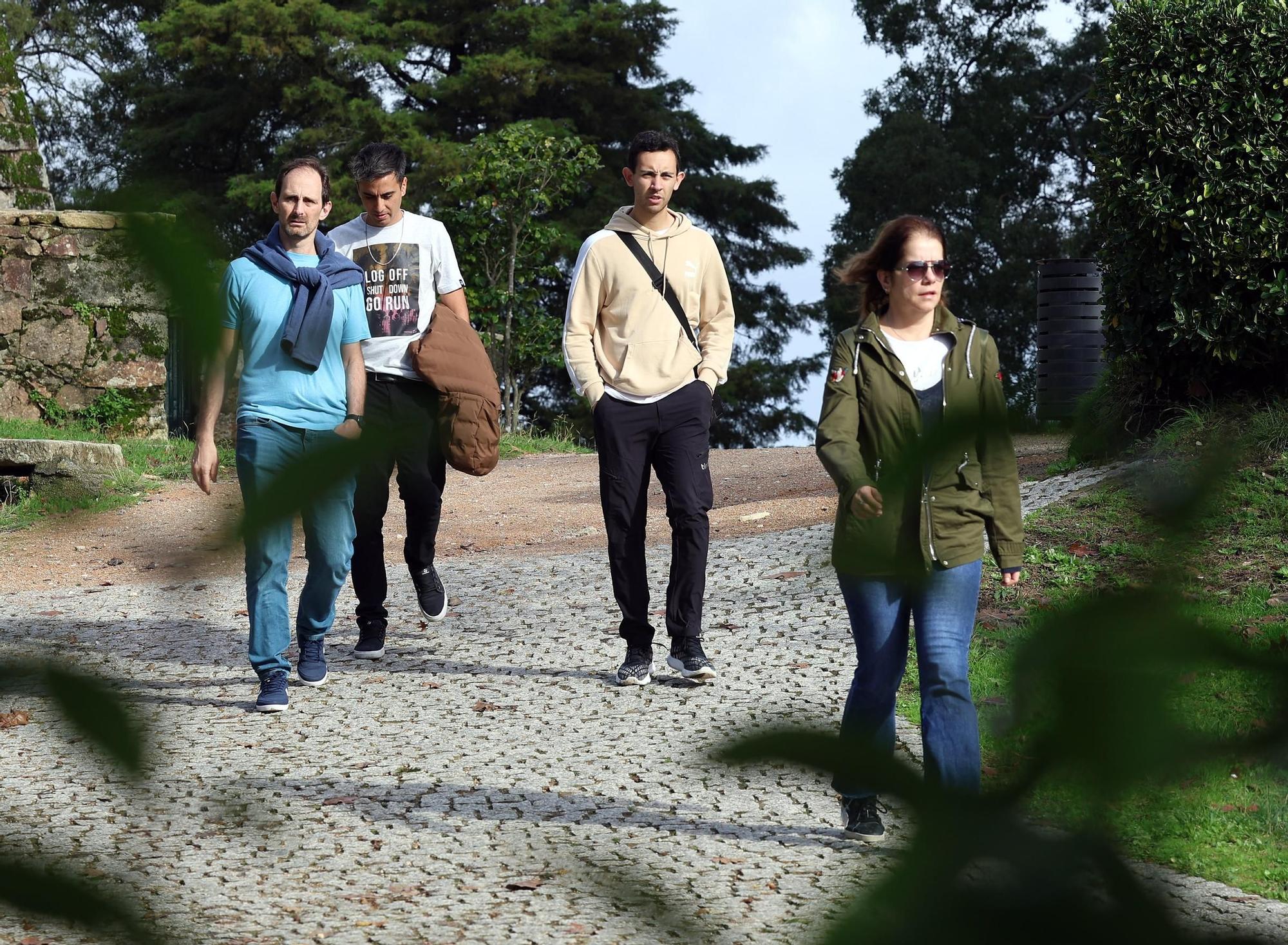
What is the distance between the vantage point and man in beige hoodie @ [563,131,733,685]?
4.69 m

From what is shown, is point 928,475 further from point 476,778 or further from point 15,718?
point 476,778

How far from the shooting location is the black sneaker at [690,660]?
487 centimetres

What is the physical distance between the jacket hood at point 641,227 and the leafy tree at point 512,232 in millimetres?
10822

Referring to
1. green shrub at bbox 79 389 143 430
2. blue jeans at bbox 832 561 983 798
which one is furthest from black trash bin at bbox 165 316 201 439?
blue jeans at bbox 832 561 983 798

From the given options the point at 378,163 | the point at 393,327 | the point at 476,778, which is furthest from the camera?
the point at 378,163

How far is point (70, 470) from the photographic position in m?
0.65

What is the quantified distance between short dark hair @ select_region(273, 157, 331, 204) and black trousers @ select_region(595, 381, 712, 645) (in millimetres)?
3507

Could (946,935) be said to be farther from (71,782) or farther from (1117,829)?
(71,782)

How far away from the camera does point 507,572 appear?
290 inches

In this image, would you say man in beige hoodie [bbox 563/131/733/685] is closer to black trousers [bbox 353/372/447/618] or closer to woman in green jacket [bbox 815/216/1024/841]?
woman in green jacket [bbox 815/216/1024/841]

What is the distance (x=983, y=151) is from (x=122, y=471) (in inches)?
828

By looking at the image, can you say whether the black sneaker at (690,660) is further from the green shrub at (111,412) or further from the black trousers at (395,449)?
the black trousers at (395,449)

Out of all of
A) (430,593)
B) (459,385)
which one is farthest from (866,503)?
(430,593)

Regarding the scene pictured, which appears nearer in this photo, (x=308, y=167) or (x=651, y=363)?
(x=308, y=167)
